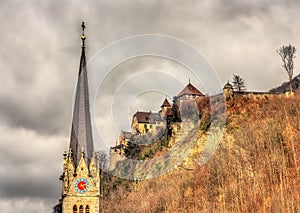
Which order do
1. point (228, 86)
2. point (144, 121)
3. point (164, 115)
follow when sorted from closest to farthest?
point (228, 86) < point (164, 115) < point (144, 121)

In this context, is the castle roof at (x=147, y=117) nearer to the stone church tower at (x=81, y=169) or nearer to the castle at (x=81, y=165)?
the castle at (x=81, y=165)

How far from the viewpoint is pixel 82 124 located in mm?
79375

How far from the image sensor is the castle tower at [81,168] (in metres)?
73.1

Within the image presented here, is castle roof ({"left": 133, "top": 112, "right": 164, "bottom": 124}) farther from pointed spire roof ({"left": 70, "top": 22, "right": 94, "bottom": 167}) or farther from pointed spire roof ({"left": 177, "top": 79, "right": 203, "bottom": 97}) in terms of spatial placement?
pointed spire roof ({"left": 70, "top": 22, "right": 94, "bottom": 167})

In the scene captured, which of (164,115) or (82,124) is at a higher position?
(164,115)

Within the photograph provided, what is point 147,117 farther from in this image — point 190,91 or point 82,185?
point 82,185

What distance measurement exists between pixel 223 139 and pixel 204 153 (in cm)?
416

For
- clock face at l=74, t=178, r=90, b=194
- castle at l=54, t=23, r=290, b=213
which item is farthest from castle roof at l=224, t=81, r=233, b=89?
clock face at l=74, t=178, r=90, b=194

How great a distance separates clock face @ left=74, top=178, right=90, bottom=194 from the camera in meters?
74.3

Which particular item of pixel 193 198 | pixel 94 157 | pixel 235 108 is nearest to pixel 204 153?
pixel 235 108

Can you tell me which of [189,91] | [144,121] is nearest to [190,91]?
[189,91]

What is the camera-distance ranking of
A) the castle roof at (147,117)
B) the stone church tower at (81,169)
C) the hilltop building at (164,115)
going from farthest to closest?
the castle roof at (147,117) < the hilltop building at (164,115) < the stone church tower at (81,169)

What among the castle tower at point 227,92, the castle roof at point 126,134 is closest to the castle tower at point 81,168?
the castle tower at point 227,92

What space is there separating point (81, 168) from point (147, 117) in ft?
230
